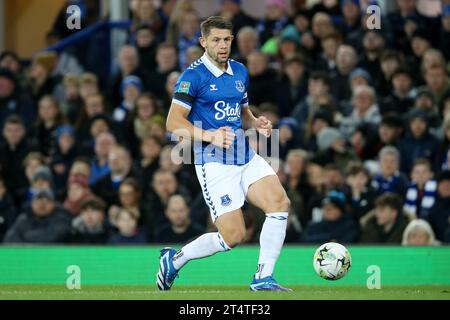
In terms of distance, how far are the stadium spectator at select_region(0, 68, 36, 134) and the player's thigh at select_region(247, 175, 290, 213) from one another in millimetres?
8500

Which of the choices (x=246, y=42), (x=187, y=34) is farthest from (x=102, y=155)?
(x=246, y=42)

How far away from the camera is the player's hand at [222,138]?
9656 millimetres

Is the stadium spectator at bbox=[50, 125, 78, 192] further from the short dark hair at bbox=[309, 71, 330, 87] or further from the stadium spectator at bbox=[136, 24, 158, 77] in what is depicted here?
the short dark hair at bbox=[309, 71, 330, 87]

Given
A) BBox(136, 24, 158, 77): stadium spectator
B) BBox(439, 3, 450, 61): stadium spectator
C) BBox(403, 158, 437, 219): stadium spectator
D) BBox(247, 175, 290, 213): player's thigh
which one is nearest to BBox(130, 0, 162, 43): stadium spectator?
BBox(136, 24, 158, 77): stadium spectator

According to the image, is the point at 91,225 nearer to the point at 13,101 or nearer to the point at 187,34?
the point at 187,34

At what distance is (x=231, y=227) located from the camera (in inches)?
396

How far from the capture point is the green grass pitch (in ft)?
31.1

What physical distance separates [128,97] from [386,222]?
4777 mm

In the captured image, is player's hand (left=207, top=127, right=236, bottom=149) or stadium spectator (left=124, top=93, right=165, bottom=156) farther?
stadium spectator (left=124, top=93, right=165, bottom=156)

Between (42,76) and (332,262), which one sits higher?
(42,76)

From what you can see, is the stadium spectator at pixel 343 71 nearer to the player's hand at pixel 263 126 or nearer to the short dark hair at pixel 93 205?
the short dark hair at pixel 93 205

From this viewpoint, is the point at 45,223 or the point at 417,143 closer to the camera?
the point at 417,143

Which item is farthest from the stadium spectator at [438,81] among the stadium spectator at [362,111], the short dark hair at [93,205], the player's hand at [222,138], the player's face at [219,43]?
the player's hand at [222,138]

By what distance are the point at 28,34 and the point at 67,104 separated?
5134 mm
